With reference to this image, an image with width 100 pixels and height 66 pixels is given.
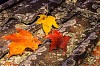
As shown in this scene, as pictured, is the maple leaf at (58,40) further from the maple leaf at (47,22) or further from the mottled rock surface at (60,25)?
the maple leaf at (47,22)

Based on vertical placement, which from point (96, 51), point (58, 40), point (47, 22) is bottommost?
point (96, 51)

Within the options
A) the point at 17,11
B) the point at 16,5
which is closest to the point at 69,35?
the point at 17,11

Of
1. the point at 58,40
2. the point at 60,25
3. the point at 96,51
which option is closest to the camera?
the point at 96,51

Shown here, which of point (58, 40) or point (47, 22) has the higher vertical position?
point (47, 22)

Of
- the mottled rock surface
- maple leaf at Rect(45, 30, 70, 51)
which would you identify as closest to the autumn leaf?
the mottled rock surface

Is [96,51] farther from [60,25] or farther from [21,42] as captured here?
[21,42]

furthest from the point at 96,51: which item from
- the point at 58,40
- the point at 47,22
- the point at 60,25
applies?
the point at 47,22

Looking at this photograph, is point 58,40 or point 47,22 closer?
point 58,40
